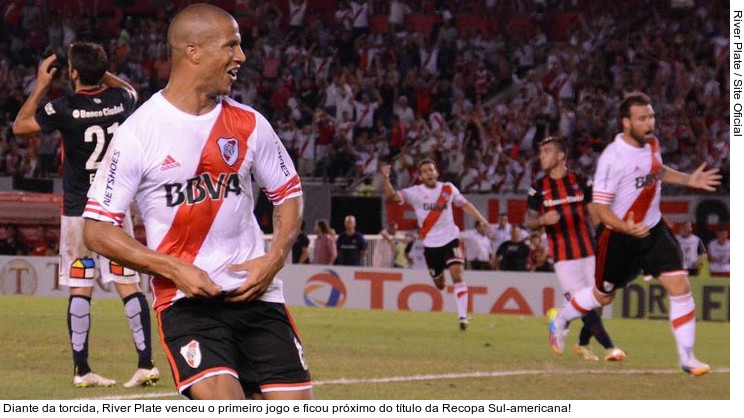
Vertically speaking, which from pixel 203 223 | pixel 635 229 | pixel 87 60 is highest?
pixel 87 60

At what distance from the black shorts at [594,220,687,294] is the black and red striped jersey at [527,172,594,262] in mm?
1395

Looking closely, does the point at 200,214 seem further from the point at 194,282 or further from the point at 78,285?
the point at 78,285

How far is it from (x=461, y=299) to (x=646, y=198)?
20.8 feet

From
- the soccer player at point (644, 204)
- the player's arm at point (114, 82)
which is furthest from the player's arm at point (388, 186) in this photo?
the player's arm at point (114, 82)

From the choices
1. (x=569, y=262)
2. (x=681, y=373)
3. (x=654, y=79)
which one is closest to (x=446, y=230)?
(x=569, y=262)

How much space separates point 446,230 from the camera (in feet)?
59.9

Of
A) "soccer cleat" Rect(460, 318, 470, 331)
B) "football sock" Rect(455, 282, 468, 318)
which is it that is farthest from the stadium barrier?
"soccer cleat" Rect(460, 318, 470, 331)

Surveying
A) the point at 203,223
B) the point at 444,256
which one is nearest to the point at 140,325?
the point at 203,223

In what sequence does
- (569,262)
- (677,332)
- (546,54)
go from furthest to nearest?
1. (546,54)
2. (569,262)
3. (677,332)

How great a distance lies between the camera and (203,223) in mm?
5160

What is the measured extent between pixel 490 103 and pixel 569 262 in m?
15.7

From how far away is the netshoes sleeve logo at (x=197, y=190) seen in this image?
511 cm

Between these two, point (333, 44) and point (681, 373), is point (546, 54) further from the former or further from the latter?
point (681, 373)

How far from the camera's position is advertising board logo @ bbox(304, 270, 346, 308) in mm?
21453
